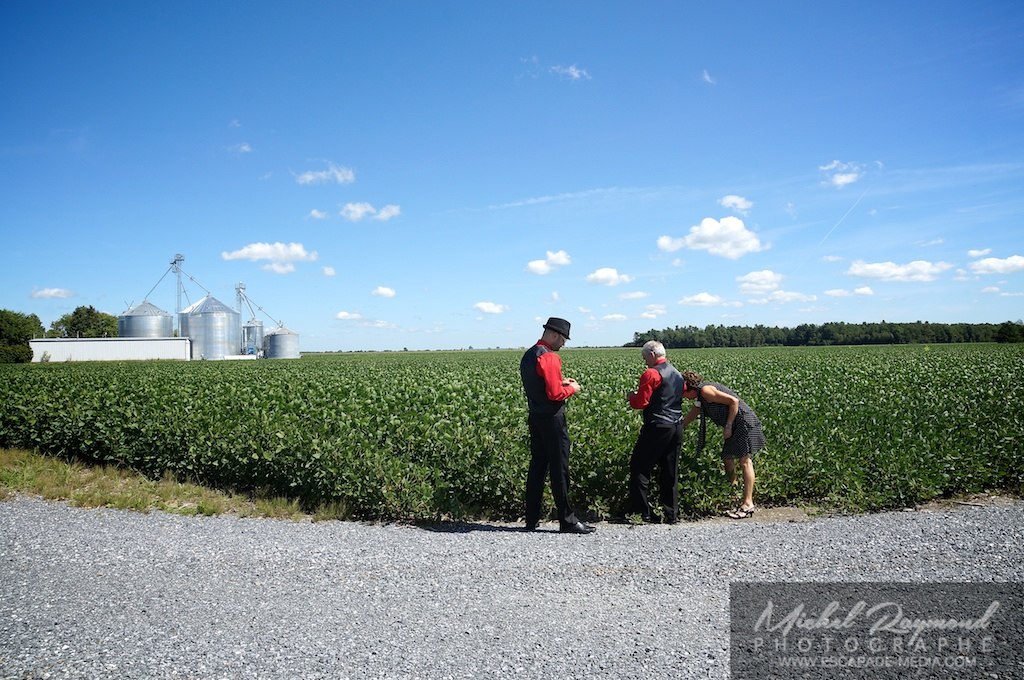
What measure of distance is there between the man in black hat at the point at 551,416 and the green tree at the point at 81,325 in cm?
12349

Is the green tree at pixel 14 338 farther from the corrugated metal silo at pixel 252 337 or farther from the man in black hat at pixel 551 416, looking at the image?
the man in black hat at pixel 551 416

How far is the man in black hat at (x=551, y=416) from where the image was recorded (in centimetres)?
715

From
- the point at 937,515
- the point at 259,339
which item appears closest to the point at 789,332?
the point at 259,339

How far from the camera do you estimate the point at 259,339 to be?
95.0 metres

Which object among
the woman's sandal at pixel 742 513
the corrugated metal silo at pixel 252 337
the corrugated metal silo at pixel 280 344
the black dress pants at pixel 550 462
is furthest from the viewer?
the corrugated metal silo at pixel 252 337

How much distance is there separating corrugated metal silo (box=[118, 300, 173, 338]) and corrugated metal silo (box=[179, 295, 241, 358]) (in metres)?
3.57

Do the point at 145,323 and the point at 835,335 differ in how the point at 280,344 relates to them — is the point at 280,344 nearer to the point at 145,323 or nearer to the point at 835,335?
the point at 145,323

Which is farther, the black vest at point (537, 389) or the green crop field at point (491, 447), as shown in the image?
the green crop field at point (491, 447)

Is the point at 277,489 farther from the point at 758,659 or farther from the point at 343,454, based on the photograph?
the point at 758,659

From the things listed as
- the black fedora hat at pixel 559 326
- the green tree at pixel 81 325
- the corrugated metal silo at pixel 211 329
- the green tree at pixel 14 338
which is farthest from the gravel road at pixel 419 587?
the green tree at pixel 81 325

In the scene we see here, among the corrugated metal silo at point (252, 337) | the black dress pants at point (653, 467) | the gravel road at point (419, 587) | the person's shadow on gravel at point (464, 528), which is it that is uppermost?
the corrugated metal silo at point (252, 337)

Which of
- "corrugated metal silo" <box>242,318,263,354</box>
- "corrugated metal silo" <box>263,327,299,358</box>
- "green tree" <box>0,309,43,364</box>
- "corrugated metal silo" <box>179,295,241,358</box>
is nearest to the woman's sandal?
"green tree" <box>0,309,43,364</box>

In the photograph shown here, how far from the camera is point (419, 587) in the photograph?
5.30 meters

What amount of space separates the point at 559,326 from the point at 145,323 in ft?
298
